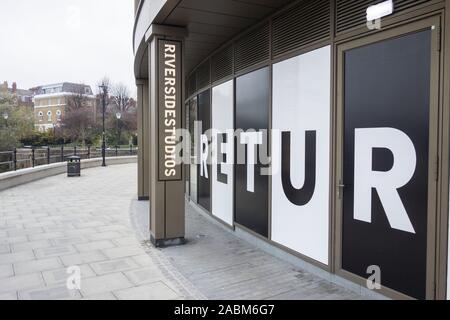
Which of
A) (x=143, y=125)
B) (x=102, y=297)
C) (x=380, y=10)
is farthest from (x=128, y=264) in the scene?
(x=143, y=125)

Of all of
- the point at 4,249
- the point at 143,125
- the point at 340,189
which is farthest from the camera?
the point at 143,125

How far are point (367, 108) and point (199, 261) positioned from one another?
3.00 metres

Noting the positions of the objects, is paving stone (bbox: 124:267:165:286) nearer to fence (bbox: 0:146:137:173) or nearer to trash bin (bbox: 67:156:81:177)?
trash bin (bbox: 67:156:81:177)

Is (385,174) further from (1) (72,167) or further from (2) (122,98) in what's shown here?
(2) (122,98)

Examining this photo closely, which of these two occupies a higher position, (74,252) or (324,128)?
(324,128)

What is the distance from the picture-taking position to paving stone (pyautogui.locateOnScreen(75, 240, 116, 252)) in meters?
5.70

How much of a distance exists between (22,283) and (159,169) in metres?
2.38

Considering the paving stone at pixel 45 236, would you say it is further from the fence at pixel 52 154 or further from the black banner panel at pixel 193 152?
the fence at pixel 52 154

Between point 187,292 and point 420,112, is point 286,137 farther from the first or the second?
point 187,292

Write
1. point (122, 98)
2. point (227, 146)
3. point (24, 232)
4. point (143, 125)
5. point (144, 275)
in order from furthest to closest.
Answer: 1. point (122, 98)
2. point (143, 125)
3. point (227, 146)
4. point (24, 232)
5. point (144, 275)

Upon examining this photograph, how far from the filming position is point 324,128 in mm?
4348

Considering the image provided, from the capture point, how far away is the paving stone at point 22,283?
4.12 m

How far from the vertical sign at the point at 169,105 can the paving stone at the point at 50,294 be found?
7.27 feet

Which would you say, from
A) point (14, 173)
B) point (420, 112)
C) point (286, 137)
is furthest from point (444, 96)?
point (14, 173)
